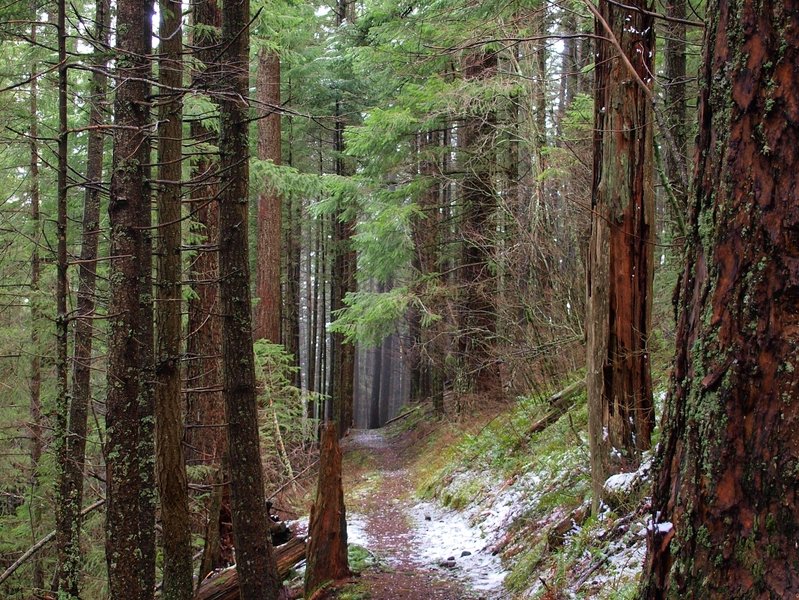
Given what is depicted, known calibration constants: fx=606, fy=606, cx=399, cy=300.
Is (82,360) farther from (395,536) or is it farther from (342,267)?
(342,267)

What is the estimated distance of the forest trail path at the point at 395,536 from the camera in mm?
6188

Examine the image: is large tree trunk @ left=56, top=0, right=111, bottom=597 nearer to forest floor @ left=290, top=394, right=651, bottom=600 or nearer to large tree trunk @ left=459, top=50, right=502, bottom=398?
forest floor @ left=290, top=394, right=651, bottom=600

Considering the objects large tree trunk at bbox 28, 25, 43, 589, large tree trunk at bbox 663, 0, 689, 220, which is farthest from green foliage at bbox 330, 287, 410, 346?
large tree trunk at bbox 663, 0, 689, 220

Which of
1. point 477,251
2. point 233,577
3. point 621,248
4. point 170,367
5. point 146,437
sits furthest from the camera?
point 477,251

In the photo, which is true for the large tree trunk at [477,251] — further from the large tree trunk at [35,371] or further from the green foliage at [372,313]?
the large tree trunk at [35,371]

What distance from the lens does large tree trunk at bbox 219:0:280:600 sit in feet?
18.6

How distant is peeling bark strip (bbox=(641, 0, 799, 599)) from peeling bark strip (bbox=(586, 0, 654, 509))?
3162 millimetres

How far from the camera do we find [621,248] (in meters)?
4.92

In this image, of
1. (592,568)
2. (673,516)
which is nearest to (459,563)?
(592,568)

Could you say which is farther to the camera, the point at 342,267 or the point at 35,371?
the point at 342,267

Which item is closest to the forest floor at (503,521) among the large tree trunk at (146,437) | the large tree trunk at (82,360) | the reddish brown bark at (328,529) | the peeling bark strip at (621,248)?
the reddish brown bark at (328,529)

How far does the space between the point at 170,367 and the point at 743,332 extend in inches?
233

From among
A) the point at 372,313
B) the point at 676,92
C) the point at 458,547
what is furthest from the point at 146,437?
the point at 676,92

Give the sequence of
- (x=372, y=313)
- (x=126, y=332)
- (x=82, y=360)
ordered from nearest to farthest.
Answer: (x=126, y=332)
(x=82, y=360)
(x=372, y=313)
